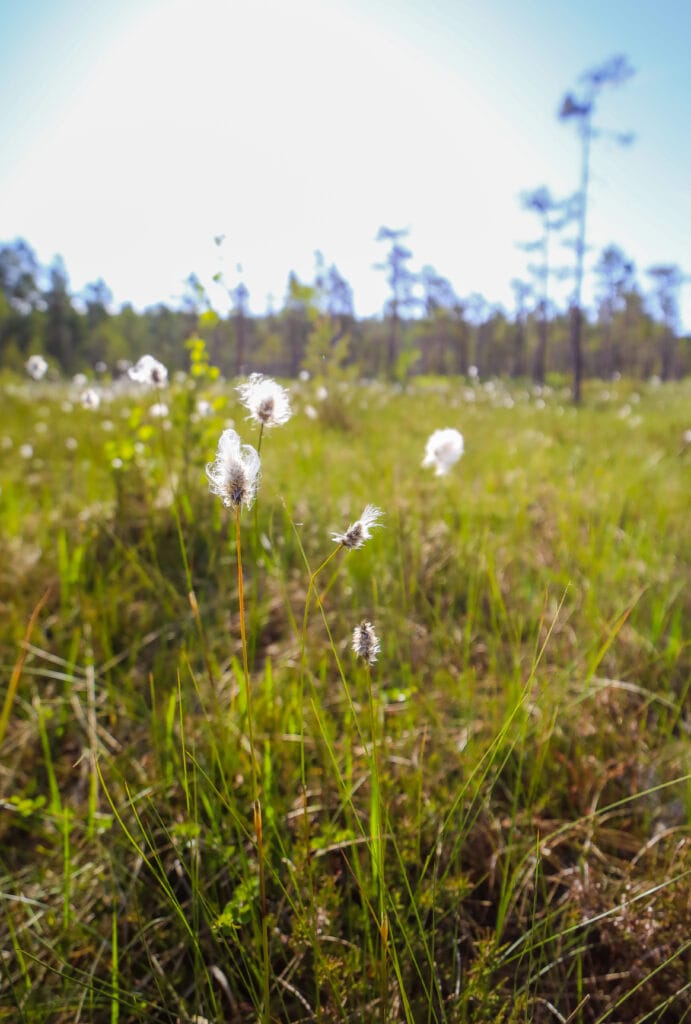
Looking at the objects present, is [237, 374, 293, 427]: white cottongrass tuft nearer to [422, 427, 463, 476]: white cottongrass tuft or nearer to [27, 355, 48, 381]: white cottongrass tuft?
[422, 427, 463, 476]: white cottongrass tuft

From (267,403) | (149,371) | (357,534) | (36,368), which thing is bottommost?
(357,534)

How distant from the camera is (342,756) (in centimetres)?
149

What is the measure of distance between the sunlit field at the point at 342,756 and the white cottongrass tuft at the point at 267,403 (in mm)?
39

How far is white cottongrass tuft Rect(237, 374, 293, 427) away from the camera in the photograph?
0.82 meters

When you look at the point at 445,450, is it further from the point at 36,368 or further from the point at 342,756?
the point at 36,368

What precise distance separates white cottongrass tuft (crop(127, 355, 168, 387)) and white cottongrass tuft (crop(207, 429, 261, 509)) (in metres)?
1.39

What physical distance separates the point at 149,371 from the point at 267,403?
1365 mm

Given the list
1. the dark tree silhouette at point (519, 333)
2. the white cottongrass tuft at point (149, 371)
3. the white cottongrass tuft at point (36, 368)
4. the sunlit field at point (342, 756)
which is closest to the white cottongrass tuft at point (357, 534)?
the sunlit field at point (342, 756)

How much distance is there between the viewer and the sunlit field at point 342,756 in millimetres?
943

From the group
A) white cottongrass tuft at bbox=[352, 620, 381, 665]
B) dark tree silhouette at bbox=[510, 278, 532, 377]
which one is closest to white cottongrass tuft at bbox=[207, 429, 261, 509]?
white cottongrass tuft at bbox=[352, 620, 381, 665]

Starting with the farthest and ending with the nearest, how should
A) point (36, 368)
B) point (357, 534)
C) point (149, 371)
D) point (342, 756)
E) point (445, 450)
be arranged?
point (36, 368), point (149, 371), point (445, 450), point (342, 756), point (357, 534)

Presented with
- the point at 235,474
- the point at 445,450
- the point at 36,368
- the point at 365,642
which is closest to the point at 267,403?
the point at 235,474

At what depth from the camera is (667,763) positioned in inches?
56.8

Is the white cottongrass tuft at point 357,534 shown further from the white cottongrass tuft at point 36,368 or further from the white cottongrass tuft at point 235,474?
the white cottongrass tuft at point 36,368
